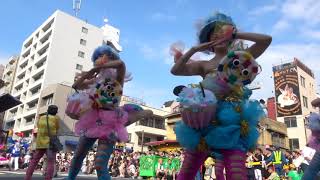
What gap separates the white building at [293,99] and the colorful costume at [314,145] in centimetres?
5156

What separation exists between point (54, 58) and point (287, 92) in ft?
124

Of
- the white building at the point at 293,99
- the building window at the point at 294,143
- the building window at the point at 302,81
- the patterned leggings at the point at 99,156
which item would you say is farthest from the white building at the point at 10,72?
the patterned leggings at the point at 99,156

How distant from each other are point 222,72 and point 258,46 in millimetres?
470

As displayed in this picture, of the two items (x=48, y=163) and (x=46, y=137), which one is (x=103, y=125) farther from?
(x=46, y=137)

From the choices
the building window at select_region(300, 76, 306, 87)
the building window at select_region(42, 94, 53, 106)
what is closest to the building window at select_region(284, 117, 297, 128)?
the building window at select_region(300, 76, 306, 87)

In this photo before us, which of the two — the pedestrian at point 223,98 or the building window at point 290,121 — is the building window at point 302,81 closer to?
the building window at point 290,121

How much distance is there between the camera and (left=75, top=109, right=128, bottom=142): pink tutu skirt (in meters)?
4.54

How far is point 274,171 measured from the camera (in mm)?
12273

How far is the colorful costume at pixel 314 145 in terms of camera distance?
15.5 ft

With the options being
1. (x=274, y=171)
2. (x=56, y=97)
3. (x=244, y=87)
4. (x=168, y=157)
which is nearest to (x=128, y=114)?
(x=244, y=87)

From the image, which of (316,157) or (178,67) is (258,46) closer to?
(178,67)

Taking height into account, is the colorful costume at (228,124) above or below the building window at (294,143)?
below

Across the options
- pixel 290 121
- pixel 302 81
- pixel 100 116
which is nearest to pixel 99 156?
pixel 100 116

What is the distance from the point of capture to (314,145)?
5195 mm
